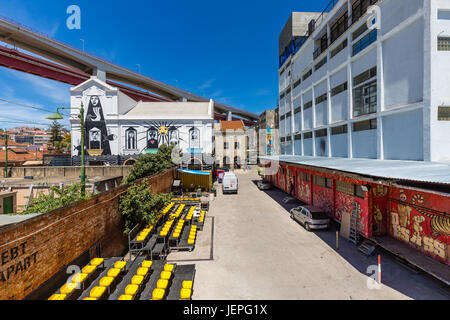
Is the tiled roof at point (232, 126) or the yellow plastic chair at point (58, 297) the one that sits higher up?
the tiled roof at point (232, 126)

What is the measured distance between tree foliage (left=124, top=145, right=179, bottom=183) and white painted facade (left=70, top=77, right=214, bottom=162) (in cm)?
Result: 1041

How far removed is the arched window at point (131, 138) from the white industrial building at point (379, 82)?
89.2ft

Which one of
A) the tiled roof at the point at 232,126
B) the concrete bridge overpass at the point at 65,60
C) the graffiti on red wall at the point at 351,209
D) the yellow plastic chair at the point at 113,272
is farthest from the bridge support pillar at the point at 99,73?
the graffiti on red wall at the point at 351,209

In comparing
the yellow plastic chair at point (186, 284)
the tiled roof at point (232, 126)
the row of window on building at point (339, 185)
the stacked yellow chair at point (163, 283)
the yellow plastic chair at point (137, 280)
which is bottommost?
the yellow plastic chair at point (186, 284)

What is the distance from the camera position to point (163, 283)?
6.79 m

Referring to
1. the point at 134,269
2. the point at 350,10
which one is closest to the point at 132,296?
the point at 134,269

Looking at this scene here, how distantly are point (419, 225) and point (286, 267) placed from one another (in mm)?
6423

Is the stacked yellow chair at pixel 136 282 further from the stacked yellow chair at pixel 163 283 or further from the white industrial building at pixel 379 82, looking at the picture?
the white industrial building at pixel 379 82

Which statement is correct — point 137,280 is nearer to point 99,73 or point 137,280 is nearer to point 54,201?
point 54,201

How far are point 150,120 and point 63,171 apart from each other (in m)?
14.5

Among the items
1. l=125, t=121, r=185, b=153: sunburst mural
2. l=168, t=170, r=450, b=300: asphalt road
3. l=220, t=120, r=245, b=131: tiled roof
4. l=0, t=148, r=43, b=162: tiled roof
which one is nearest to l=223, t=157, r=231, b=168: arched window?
l=220, t=120, r=245, b=131: tiled roof

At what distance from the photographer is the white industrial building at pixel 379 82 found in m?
10.6

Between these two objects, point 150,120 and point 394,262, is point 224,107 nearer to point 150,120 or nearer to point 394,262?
point 150,120

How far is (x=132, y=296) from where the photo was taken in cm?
618
